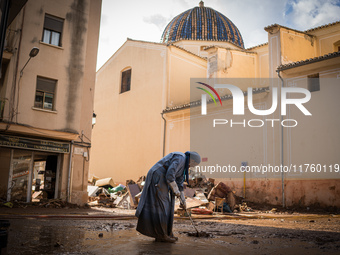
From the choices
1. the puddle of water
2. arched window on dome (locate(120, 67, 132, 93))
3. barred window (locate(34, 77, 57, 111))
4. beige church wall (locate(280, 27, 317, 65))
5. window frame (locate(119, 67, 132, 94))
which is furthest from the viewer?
arched window on dome (locate(120, 67, 132, 93))

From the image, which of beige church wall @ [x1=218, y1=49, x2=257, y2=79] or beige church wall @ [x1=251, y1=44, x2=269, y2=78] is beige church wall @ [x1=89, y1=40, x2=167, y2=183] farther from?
beige church wall @ [x1=251, y1=44, x2=269, y2=78]

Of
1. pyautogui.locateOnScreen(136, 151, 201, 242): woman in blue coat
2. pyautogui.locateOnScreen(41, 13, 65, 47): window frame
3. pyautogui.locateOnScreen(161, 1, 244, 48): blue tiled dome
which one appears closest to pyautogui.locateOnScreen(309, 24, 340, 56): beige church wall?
pyautogui.locateOnScreen(161, 1, 244, 48): blue tiled dome

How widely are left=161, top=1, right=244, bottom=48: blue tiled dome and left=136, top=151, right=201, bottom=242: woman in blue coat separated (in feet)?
84.3

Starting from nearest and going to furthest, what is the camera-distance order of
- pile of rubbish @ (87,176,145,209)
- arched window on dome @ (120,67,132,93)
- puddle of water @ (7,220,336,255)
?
puddle of water @ (7,220,336,255), pile of rubbish @ (87,176,145,209), arched window on dome @ (120,67,132,93)

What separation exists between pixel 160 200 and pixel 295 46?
1646 centimetres

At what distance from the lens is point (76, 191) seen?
16188 millimetres

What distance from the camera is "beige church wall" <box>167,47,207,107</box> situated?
24.8 metres

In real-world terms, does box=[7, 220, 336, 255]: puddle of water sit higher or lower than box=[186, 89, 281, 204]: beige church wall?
lower

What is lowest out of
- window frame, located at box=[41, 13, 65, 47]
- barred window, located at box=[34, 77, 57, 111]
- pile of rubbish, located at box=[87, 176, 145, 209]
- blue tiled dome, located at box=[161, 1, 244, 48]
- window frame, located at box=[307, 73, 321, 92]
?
pile of rubbish, located at box=[87, 176, 145, 209]

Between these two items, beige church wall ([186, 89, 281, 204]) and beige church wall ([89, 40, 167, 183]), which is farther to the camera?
beige church wall ([89, 40, 167, 183])

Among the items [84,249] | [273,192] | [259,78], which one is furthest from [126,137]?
[84,249]

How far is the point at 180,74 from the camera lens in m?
25.5

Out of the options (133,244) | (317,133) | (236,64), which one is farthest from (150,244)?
(236,64)

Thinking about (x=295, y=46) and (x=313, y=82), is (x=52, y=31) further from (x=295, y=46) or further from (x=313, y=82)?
(x=295, y=46)
